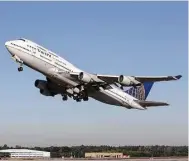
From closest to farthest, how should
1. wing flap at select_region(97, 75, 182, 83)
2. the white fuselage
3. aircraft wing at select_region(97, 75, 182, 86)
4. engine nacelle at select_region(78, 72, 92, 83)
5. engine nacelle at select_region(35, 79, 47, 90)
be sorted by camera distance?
the white fuselage
wing flap at select_region(97, 75, 182, 83)
aircraft wing at select_region(97, 75, 182, 86)
engine nacelle at select_region(78, 72, 92, 83)
engine nacelle at select_region(35, 79, 47, 90)

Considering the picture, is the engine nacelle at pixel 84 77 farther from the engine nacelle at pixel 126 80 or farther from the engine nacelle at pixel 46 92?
the engine nacelle at pixel 46 92

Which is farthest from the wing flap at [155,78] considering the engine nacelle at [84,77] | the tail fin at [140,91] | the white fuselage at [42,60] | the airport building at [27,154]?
the airport building at [27,154]

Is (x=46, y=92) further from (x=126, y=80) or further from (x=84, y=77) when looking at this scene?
(x=126, y=80)

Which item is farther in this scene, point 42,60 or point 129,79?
point 129,79

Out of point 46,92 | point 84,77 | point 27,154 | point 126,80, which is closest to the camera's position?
point 84,77

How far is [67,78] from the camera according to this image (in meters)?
50.3

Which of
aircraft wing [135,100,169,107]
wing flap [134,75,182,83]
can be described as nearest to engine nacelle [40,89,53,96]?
wing flap [134,75,182,83]

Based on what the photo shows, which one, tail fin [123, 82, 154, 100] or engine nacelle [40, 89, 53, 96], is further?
tail fin [123, 82, 154, 100]

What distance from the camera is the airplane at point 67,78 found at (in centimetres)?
4816

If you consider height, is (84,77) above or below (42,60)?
below

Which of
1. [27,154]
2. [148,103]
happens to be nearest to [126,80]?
[148,103]

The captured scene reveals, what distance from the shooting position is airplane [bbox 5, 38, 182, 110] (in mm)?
48156

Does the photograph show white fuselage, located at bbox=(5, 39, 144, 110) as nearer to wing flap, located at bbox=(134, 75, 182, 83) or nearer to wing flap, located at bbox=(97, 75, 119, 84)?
A: wing flap, located at bbox=(97, 75, 119, 84)

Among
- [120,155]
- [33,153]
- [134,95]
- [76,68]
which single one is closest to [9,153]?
[33,153]
